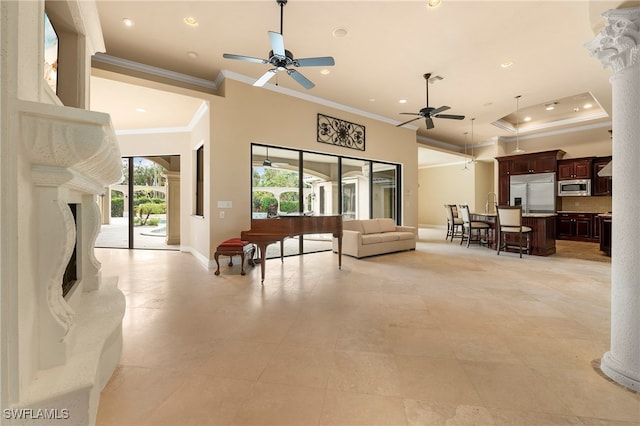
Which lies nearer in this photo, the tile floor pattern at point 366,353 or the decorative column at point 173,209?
the tile floor pattern at point 366,353

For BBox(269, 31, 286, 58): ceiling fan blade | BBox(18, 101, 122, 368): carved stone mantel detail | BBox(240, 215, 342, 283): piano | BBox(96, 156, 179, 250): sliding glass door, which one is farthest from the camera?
BBox(96, 156, 179, 250): sliding glass door

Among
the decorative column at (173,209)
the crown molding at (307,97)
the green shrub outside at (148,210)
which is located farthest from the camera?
the green shrub outside at (148,210)

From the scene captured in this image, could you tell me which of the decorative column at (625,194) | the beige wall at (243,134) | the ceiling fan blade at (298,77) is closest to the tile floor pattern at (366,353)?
the decorative column at (625,194)

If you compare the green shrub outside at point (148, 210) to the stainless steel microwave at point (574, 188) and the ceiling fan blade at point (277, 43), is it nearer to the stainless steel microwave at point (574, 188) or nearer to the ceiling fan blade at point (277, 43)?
the ceiling fan blade at point (277, 43)

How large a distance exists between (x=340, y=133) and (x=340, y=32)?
2885mm

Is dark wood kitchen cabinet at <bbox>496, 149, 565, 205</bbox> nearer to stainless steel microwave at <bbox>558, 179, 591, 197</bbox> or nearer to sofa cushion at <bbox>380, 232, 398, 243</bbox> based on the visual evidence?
stainless steel microwave at <bbox>558, 179, 591, 197</bbox>

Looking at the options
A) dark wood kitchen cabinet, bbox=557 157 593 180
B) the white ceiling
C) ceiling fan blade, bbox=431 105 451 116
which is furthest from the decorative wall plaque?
dark wood kitchen cabinet, bbox=557 157 593 180

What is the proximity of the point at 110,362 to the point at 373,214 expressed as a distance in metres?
6.69

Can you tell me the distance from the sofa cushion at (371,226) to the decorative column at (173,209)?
4969mm

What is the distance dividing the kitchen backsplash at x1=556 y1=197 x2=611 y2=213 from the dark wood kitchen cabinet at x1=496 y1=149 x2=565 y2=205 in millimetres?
1130

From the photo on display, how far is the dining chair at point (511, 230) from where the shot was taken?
18.9ft

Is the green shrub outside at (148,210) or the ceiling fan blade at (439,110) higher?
the ceiling fan blade at (439,110)

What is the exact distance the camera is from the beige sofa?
554 cm

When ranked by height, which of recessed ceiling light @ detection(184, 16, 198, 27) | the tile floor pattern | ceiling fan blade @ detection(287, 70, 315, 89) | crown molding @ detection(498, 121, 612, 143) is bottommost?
the tile floor pattern
